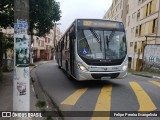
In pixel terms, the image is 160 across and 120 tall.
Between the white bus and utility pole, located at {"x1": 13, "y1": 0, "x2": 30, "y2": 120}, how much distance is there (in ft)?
17.4

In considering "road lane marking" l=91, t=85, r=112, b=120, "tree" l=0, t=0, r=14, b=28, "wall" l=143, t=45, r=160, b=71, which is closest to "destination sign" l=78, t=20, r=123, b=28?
"road lane marking" l=91, t=85, r=112, b=120

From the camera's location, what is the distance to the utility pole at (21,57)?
5.41m

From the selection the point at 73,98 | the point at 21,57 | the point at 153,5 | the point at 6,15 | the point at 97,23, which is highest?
the point at 153,5

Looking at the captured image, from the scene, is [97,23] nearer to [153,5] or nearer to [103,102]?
[103,102]

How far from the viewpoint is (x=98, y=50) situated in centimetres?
1077

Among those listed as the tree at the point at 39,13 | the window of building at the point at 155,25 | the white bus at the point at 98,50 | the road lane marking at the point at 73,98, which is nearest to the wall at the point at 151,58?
the window of building at the point at 155,25

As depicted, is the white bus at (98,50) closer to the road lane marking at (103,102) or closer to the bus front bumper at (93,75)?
the bus front bumper at (93,75)

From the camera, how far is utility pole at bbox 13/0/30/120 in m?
5.41

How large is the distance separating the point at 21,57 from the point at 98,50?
19.0 feet

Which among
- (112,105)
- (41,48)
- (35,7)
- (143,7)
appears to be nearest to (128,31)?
(143,7)

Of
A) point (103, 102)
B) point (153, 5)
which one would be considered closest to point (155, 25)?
point (153, 5)

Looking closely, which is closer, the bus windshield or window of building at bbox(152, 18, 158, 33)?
the bus windshield

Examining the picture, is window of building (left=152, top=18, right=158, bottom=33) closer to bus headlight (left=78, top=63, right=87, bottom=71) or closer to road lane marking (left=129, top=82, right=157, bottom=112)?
bus headlight (left=78, top=63, right=87, bottom=71)

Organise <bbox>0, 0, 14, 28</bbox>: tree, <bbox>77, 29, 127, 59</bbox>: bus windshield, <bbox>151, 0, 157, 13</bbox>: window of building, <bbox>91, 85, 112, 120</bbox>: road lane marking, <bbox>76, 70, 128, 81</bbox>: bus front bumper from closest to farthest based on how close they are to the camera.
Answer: <bbox>91, 85, 112, 120</bbox>: road lane marking → <bbox>76, 70, 128, 81</bbox>: bus front bumper → <bbox>77, 29, 127, 59</bbox>: bus windshield → <bbox>0, 0, 14, 28</bbox>: tree → <bbox>151, 0, 157, 13</bbox>: window of building
